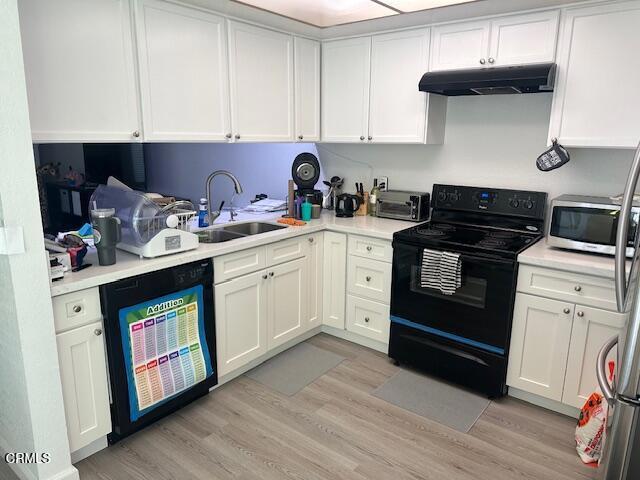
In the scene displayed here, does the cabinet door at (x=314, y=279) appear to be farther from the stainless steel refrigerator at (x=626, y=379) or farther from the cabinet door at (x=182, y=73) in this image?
the stainless steel refrigerator at (x=626, y=379)

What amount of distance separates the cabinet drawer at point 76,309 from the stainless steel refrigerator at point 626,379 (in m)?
1.97

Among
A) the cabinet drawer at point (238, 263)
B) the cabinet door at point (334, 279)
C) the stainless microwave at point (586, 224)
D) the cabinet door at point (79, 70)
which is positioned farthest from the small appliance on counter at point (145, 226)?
the stainless microwave at point (586, 224)

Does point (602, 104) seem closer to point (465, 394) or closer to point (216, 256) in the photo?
point (465, 394)

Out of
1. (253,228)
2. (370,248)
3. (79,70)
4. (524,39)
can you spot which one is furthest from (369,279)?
(79,70)

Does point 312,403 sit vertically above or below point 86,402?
below

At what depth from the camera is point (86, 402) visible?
2029 mm

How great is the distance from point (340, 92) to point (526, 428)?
2516mm

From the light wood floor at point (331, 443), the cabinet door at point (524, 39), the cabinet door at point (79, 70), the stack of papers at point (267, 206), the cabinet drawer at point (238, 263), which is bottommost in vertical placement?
the light wood floor at point (331, 443)

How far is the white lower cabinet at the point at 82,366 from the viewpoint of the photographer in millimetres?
1909

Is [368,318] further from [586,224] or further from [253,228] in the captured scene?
[586,224]

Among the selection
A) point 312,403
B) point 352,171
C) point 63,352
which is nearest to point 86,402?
point 63,352

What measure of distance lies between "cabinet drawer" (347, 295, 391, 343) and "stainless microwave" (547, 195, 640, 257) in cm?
116

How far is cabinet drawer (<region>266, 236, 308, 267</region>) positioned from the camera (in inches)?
113

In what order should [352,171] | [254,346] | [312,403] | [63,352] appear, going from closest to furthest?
[63,352]
[312,403]
[254,346]
[352,171]
